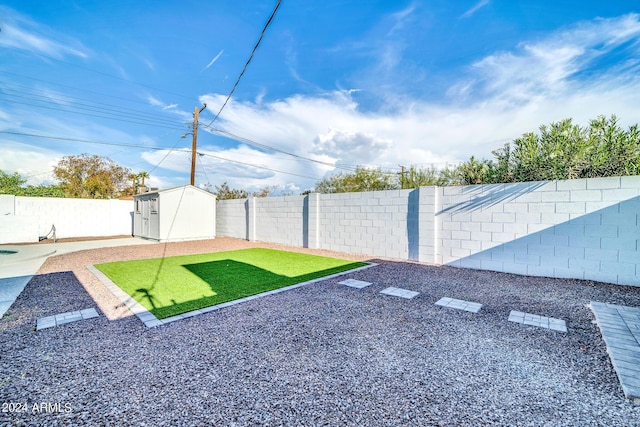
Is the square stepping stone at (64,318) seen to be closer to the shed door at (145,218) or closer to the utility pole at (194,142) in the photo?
the shed door at (145,218)

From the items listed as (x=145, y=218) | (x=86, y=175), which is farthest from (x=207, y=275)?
(x=86, y=175)

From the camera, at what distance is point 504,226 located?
6.11 m

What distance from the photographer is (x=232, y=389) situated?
Result: 2.09 meters

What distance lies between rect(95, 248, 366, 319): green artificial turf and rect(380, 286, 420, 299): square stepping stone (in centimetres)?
166

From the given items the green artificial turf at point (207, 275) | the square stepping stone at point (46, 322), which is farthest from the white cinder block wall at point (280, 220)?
the square stepping stone at point (46, 322)

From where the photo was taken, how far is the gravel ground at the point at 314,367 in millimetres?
1838

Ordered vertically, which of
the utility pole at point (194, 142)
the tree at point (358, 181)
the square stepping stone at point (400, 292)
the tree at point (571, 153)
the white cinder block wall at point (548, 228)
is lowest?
the square stepping stone at point (400, 292)

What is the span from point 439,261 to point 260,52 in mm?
7230

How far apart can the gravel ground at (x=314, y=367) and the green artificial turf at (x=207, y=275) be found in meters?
0.54

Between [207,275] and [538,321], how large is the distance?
5.92 m

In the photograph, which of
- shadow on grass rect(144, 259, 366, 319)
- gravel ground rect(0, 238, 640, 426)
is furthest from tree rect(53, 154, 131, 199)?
gravel ground rect(0, 238, 640, 426)

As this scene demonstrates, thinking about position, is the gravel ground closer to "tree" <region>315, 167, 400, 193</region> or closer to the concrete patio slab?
the concrete patio slab

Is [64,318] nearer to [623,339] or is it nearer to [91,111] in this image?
[623,339]

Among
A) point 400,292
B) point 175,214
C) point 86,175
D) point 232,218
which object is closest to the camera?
point 400,292
